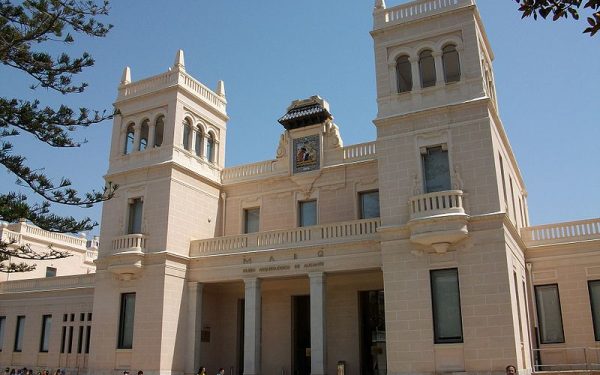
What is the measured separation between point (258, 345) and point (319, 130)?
36.3 feet

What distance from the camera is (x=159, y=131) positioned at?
29.5 m

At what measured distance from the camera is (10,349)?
34.0 metres

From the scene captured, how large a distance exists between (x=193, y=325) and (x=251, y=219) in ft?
21.7

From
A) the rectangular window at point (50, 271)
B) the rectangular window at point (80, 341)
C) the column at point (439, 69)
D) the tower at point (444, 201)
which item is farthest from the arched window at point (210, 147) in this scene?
the rectangular window at point (50, 271)

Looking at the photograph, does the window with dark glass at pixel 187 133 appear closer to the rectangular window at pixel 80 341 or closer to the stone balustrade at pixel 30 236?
the rectangular window at pixel 80 341

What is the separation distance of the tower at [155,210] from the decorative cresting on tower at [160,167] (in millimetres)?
51

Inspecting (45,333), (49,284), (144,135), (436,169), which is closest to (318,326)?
(436,169)

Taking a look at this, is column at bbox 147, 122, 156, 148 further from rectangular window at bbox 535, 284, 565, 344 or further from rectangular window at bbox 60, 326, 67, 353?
rectangular window at bbox 535, 284, 565, 344

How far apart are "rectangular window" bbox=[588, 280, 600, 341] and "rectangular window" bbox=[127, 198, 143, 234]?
20.2m

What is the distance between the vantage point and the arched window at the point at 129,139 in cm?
2939

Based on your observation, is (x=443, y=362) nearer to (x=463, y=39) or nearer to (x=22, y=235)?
(x=463, y=39)

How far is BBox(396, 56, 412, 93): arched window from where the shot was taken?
75.5 ft

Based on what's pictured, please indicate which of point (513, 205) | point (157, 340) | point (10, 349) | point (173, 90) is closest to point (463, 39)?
point (513, 205)

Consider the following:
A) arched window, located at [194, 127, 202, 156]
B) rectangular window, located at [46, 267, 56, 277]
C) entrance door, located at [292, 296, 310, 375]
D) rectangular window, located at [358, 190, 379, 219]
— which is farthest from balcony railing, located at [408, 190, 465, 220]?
rectangular window, located at [46, 267, 56, 277]
